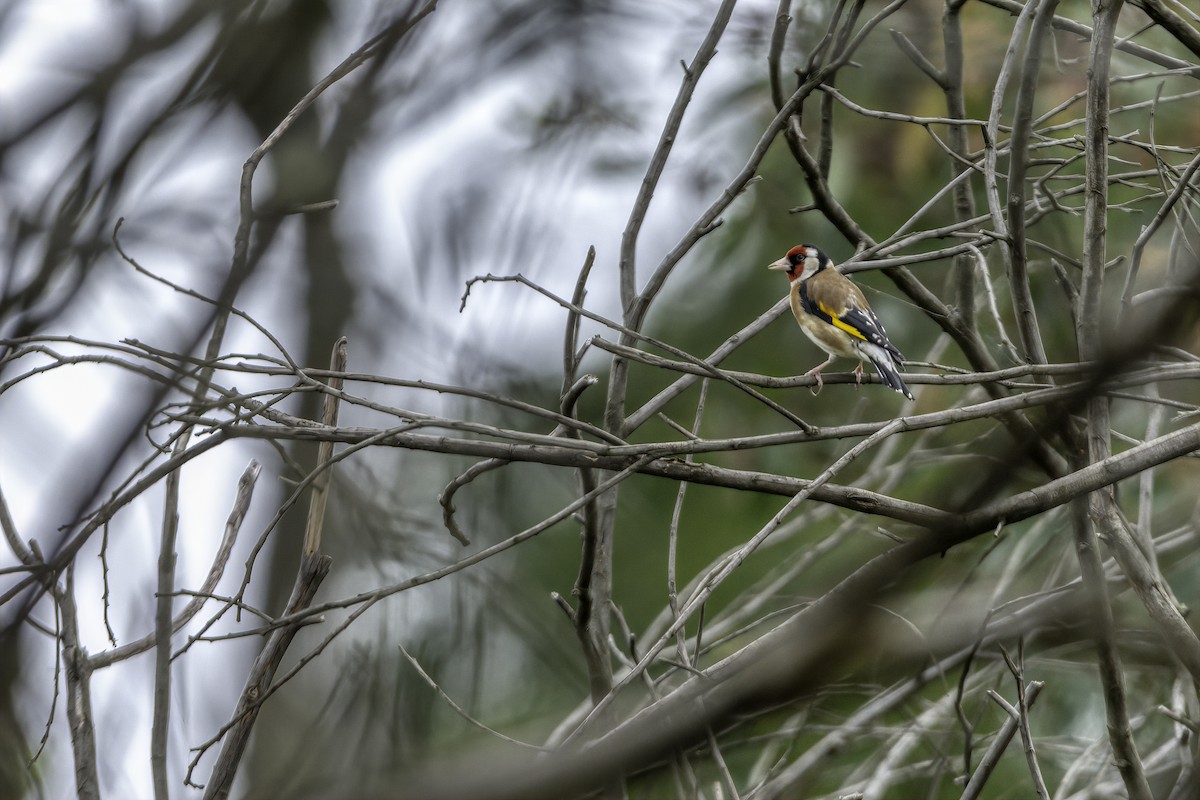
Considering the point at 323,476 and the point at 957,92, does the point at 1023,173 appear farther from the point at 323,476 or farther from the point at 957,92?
the point at 323,476

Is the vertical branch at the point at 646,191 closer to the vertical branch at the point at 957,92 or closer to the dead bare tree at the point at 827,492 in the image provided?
the dead bare tree at the point at 827,492

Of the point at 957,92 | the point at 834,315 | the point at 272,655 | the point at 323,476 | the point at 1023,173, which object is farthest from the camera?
the point at 834,315

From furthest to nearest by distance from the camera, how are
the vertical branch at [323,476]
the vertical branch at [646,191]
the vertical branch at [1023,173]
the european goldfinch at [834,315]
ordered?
the european goldfinch at [834,315] → the vertical branch at [646,191] → the vertical branch at [1023,173] → the vertical branch at [323,476]

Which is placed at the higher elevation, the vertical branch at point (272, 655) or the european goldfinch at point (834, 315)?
the european goldfinch at point (834, 315)

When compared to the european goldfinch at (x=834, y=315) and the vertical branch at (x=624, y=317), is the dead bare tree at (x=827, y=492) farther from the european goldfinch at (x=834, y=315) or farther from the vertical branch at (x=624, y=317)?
the european goldfinch at (x=834, y=315)

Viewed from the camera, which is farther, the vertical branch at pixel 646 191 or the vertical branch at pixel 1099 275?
the vertical branch at pixel 646 191

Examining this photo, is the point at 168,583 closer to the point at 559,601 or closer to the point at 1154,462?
the point at 559,601

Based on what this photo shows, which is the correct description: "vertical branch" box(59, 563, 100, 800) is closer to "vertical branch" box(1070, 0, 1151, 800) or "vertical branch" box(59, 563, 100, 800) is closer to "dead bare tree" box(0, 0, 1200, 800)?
"dead bare tree" box(0, 0, 1200, 800)

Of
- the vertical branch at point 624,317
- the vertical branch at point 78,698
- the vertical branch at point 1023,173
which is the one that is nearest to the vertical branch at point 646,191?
the vertical branch at point 624,317

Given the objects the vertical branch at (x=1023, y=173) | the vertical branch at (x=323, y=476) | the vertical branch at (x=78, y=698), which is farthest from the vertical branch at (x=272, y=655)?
the vertical branch at (x=1023, y=173)

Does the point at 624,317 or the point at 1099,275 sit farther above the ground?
the point at 624,317

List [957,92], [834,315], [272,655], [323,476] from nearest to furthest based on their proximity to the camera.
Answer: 1. [272,655]
2. [323,476]
3. [957,92]
4. [834,315]

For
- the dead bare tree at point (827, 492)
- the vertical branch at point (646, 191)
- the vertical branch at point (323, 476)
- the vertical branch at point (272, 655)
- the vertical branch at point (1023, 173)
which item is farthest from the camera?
the vertical branch at point (646, 191)

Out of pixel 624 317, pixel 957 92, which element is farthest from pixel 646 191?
pixel 957 92
